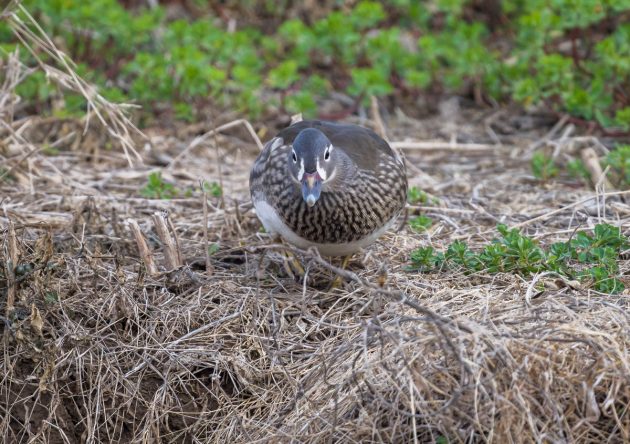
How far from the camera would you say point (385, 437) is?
3467 mm

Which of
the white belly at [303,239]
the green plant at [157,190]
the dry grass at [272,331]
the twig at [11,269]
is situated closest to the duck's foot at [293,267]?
the dry grass at [272,331]

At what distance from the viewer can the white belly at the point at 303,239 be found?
422cm

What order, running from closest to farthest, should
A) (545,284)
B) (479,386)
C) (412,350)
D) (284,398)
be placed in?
(479,386) → (412,350) → (284,398) → (545,284)

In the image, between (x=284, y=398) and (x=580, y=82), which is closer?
(x=284, y=398)

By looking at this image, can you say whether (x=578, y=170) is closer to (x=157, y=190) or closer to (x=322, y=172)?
(x=322, y=172)

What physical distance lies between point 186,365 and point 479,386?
4.43 feet

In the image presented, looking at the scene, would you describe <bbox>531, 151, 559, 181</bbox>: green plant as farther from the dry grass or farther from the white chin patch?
the white chin patch

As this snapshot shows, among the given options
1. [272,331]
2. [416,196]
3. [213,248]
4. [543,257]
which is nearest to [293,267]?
[213,248]

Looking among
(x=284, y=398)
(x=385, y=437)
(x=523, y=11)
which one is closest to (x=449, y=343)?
(x=385, y=437)

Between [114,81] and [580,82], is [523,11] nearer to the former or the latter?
[580,82]

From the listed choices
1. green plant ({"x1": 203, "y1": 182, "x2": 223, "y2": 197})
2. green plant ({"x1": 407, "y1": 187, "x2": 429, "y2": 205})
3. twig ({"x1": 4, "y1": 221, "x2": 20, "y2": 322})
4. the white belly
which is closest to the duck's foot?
the white belly

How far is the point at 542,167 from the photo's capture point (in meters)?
5.68

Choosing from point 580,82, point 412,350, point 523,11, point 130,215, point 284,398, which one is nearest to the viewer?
point 412,350

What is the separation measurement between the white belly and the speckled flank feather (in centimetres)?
2
